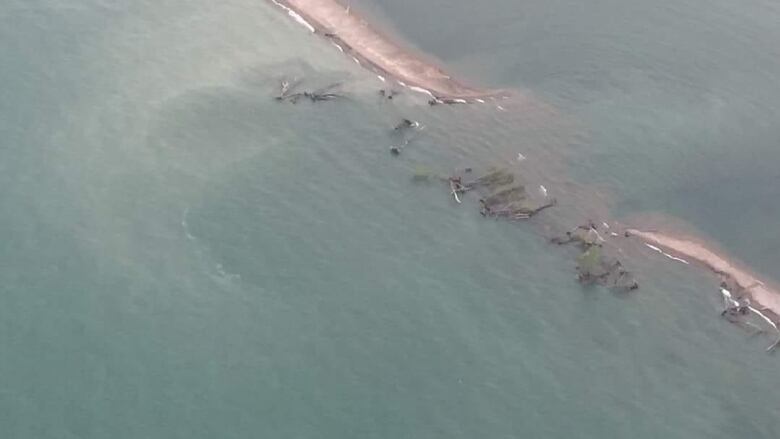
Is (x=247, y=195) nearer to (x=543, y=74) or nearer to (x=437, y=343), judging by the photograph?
(x=437, y=343)

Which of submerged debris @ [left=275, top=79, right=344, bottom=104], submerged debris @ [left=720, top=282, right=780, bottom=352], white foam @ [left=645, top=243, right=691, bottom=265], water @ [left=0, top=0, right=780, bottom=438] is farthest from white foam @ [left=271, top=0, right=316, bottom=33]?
submerged debris @ [left=720, top=282, right=780, bottom=352]

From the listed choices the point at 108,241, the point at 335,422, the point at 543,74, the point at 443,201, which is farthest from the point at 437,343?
the point at 543,74

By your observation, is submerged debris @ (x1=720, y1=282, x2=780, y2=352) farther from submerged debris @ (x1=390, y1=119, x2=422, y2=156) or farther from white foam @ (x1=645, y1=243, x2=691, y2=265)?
submerged debris @ (x1=390, y1=119, x2=422, y2=156)

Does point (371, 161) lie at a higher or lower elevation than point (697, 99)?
lower

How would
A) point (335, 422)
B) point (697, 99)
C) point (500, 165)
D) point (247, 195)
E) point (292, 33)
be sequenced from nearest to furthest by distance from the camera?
point (335, 422) < point (247, 195) < point (500, 165) < point (697, 99) < point (292, 33)

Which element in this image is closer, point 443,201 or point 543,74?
point 443,201
